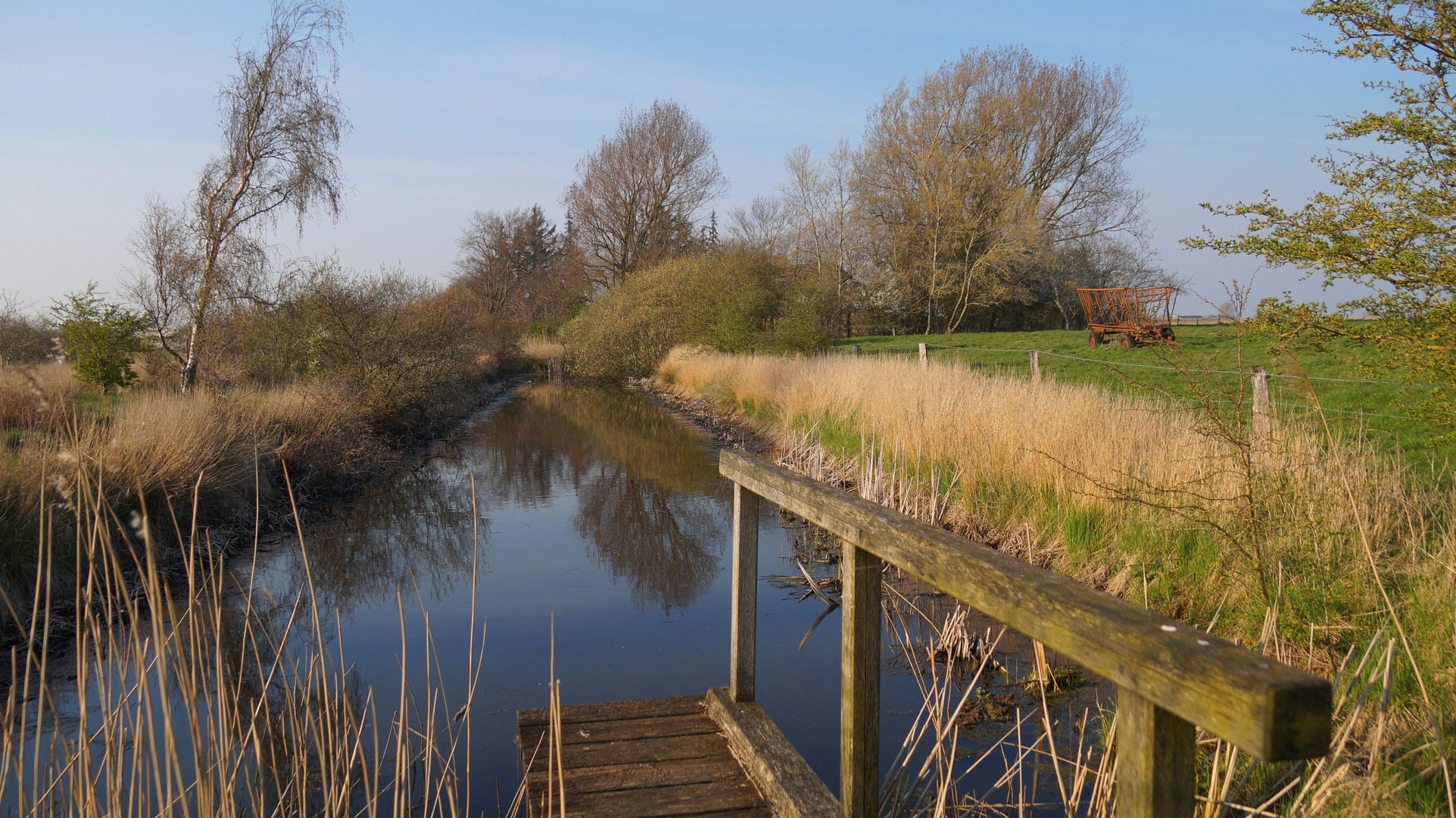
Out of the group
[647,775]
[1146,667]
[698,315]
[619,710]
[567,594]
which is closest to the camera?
[1146,667]

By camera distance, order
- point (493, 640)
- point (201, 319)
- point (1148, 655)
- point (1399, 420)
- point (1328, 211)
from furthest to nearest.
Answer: point (201, 319), point (1399, 420), point (493, 640), point (1328, 211), point (1148, 655)

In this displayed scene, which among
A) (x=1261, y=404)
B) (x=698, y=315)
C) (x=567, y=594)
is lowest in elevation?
(x=567, y=594)

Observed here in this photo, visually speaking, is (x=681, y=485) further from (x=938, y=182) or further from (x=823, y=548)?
(x=938, y=182)

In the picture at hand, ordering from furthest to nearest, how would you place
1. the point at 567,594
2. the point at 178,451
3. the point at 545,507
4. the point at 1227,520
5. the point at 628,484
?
1. the point at 628,484
2. the point at 545,507
3. the point at 178,451
4. the point at 567,594
5. the point at 1227,520

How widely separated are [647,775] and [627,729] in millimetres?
466

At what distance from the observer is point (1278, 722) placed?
1140mm

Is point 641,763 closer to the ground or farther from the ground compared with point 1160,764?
closer to the ground

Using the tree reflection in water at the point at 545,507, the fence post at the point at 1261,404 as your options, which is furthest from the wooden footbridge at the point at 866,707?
the fence post at the point at 1261,404

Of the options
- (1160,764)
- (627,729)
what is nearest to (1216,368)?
(627,729)

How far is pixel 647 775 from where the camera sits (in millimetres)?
3439

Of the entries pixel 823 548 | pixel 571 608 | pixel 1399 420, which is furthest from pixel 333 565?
pixel 1399 420

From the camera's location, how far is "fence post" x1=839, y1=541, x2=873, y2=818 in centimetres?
268

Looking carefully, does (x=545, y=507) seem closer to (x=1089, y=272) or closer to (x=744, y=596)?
(x=744, y=596)

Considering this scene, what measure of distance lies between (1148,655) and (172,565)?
7994 millimetres
